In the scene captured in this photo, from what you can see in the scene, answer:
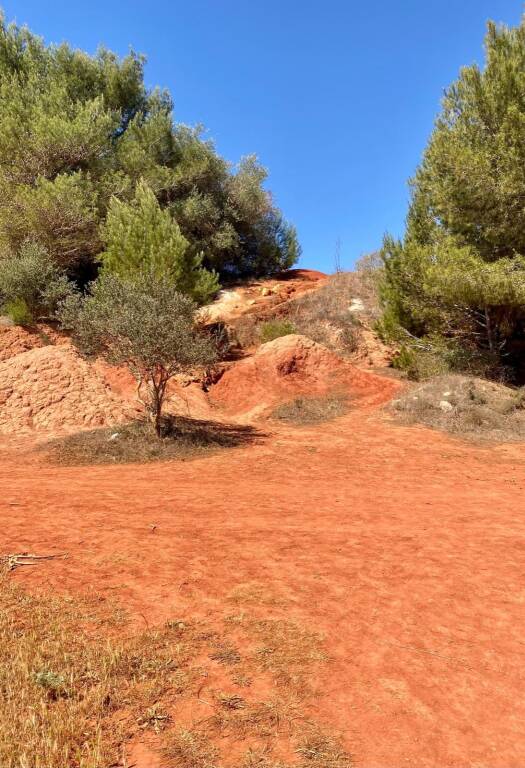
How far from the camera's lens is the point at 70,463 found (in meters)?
9.99

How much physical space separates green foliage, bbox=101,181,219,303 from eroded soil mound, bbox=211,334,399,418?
446cm

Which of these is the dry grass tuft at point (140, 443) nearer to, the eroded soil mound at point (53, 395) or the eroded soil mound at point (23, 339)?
the eroded soil mound at point (53, 395)

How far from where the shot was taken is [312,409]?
15289 mm

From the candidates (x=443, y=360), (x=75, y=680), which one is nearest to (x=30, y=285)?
(x=443, y=360)

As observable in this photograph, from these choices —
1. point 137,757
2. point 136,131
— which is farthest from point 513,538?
point 136,131

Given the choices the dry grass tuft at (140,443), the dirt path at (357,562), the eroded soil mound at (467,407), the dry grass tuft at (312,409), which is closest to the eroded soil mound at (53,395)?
the dry grass tuft at (140,443)

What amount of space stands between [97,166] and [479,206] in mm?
17865

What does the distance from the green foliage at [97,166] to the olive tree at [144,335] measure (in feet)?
26.1

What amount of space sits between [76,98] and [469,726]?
2871 centimetres

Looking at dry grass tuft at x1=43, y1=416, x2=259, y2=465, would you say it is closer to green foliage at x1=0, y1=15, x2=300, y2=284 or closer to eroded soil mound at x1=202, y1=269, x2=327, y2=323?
green foliage at x1=0, y1=15, x2=300, y2=284

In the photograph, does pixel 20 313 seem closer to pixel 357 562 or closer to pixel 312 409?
pixel 312 409

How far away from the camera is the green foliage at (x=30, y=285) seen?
735 inches

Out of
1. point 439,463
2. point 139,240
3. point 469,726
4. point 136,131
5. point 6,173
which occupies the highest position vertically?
point 136,131

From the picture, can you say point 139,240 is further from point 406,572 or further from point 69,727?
point 69,727
